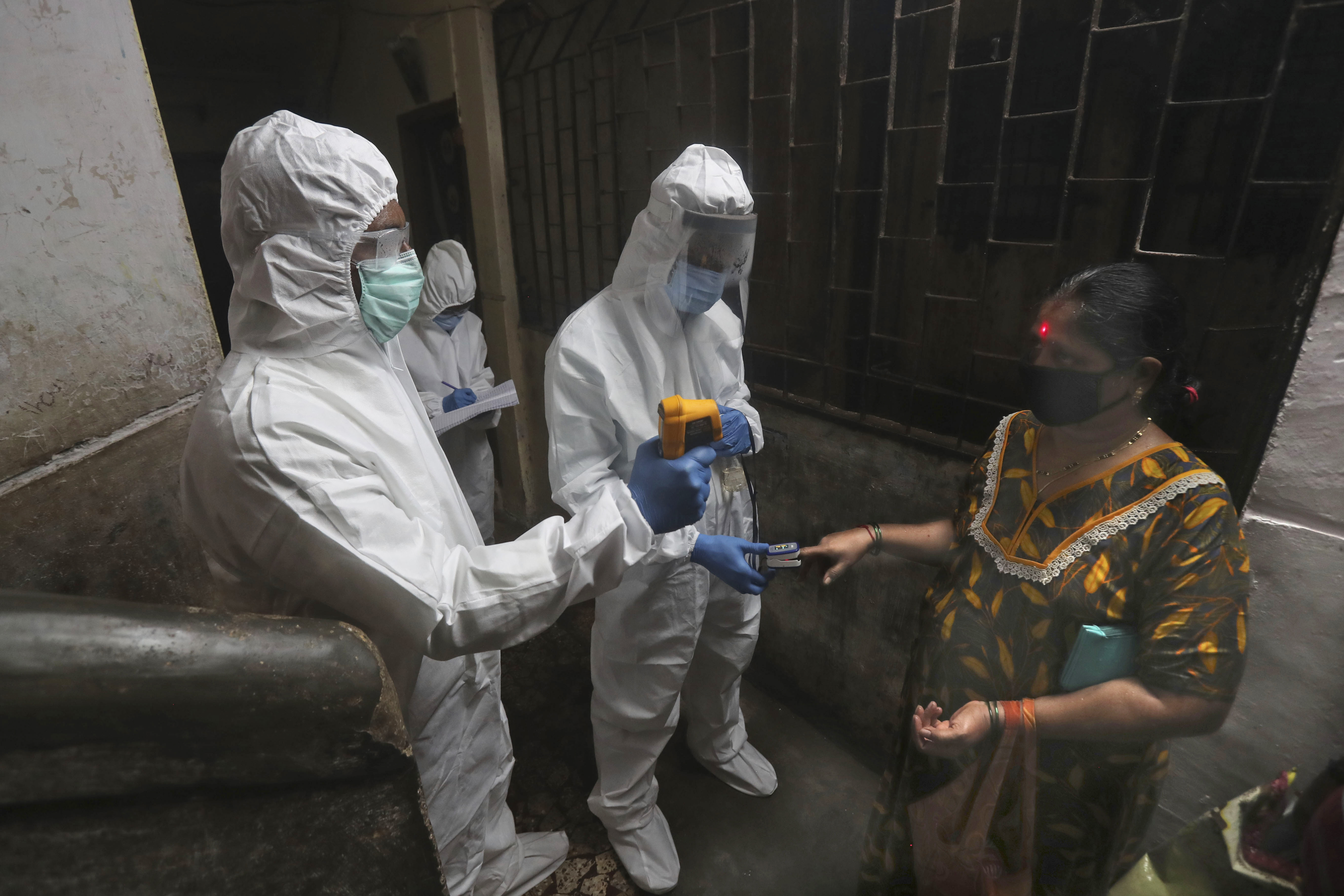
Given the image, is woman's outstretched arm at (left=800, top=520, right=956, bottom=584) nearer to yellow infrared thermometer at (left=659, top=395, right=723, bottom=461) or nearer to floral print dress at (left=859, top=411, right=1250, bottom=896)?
floral print dress at (left=859, top=411, right=1250, bottom=896)

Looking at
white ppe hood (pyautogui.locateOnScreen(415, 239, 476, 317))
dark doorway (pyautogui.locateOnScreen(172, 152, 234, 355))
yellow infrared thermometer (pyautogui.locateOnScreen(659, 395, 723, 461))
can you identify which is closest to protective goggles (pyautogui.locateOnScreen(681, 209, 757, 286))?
yellow infrared thermometer (pyautogui.locateOnScreen(659, 395, 723, 461))

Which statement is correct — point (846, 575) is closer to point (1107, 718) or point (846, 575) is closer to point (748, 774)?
point (748, 774)

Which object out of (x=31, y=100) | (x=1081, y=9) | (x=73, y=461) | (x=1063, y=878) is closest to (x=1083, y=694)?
(x=1063, y=878)

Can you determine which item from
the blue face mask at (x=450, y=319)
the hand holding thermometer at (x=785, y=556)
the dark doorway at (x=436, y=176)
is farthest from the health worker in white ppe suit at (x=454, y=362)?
the hand holding thermometer at (x=785, y=556)

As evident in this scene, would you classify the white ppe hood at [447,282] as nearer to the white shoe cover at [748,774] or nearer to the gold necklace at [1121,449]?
the white shoe cover at [748,774]

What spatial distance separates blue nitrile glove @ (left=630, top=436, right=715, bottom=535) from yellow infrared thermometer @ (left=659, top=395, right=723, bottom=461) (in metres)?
0.02

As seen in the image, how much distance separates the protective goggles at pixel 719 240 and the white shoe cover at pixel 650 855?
181 centimetres

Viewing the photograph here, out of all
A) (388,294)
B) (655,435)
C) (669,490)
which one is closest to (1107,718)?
(669,490)

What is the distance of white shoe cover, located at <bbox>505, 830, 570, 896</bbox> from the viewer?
1997 millimetres

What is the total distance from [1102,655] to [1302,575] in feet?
1.49

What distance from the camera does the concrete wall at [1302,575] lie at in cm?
108

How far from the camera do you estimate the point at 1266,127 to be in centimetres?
120

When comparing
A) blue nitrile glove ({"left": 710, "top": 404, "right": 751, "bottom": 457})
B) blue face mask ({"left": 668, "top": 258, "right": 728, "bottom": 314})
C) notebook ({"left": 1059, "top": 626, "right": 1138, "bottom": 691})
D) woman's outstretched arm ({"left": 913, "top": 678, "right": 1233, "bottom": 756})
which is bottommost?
woman's outstretched arm ({"left": 913, "top": 678, "right": 1233, "bottom": 756})

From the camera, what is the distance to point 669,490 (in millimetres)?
1354
